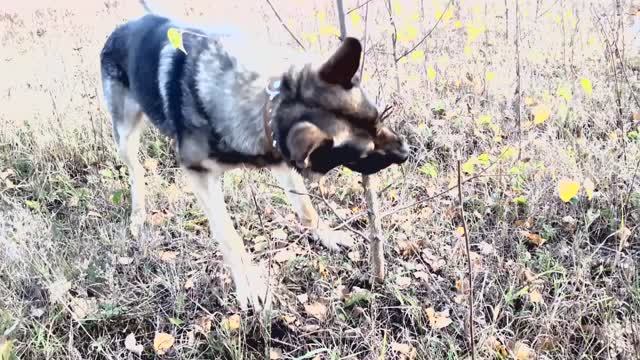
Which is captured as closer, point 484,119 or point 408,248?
point 408,248

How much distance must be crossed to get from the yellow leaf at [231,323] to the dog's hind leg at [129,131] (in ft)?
3.51

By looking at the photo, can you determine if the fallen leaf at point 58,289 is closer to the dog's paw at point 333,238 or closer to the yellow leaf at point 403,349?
the dog's paw at point 333,238

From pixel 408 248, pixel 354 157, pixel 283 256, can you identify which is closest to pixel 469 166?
pixel 408 248

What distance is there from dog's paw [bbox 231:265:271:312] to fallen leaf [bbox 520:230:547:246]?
1328 millimetres

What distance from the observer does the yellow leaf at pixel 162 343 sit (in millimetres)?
2291

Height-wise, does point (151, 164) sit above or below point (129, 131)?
below

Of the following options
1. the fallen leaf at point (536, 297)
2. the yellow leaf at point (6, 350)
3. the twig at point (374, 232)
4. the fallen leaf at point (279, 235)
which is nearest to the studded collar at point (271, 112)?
the twig at point (374, 232)

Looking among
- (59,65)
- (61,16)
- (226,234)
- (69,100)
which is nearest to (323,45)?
(69,100)

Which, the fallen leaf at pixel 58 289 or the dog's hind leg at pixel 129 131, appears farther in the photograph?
the dog's hind leg at pixel 129 131

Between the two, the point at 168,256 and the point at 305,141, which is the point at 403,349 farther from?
the point at 168,256

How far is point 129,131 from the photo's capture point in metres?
3.30

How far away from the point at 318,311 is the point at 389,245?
0.55m

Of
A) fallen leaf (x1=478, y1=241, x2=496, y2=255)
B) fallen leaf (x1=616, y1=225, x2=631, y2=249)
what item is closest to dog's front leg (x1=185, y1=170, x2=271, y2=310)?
fallen leaf (x1=478, y1=241, x2=496, y2=255)

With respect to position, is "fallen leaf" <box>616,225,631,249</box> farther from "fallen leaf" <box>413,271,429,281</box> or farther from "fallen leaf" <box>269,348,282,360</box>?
"fallen leaf" <box>269,348,282,360</box>
